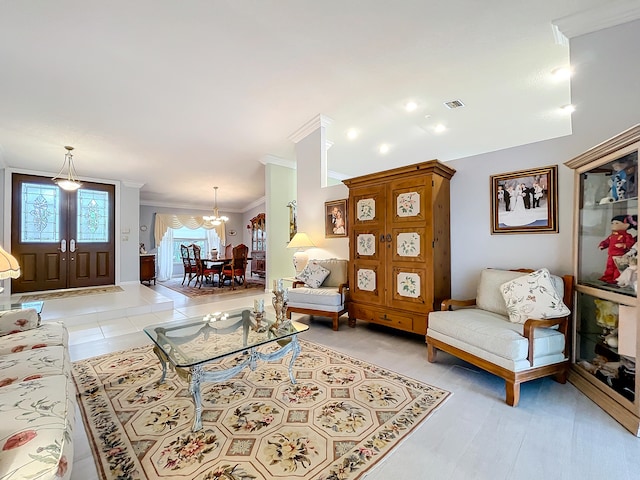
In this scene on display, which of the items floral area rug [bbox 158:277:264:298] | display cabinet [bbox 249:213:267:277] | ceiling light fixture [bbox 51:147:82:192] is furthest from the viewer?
display cabinet [bbox 249:213:267:277]

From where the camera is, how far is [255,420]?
1.65 metres

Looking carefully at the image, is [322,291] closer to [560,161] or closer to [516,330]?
[516,330]

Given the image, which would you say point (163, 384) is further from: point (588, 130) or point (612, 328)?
point (588, 130)

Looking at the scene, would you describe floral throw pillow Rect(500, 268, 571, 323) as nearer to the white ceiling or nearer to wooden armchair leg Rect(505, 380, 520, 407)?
wooden armchair leg Rect(505, 380, 520, 407)

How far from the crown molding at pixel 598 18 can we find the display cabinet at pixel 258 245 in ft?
23.7

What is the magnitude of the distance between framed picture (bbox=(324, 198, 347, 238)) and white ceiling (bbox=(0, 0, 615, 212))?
54.8 inches

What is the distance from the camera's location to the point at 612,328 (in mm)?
1899

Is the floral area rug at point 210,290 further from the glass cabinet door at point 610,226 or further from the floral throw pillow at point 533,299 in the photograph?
the glass cabinet door at point 610,226

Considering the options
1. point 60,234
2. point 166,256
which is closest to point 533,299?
point 60,234

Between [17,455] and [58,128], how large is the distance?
197 inches

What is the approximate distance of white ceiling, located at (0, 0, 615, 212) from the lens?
2.28m

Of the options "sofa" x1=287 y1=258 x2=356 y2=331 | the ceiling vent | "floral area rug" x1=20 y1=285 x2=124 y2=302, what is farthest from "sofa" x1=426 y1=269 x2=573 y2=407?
"floral area rug" x1=20 y1=285 x2=124 y2=302

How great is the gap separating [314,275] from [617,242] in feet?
9.61

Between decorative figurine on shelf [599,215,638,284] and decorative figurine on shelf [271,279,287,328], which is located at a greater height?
decorative figurine on shelf [599,215,638,284]
